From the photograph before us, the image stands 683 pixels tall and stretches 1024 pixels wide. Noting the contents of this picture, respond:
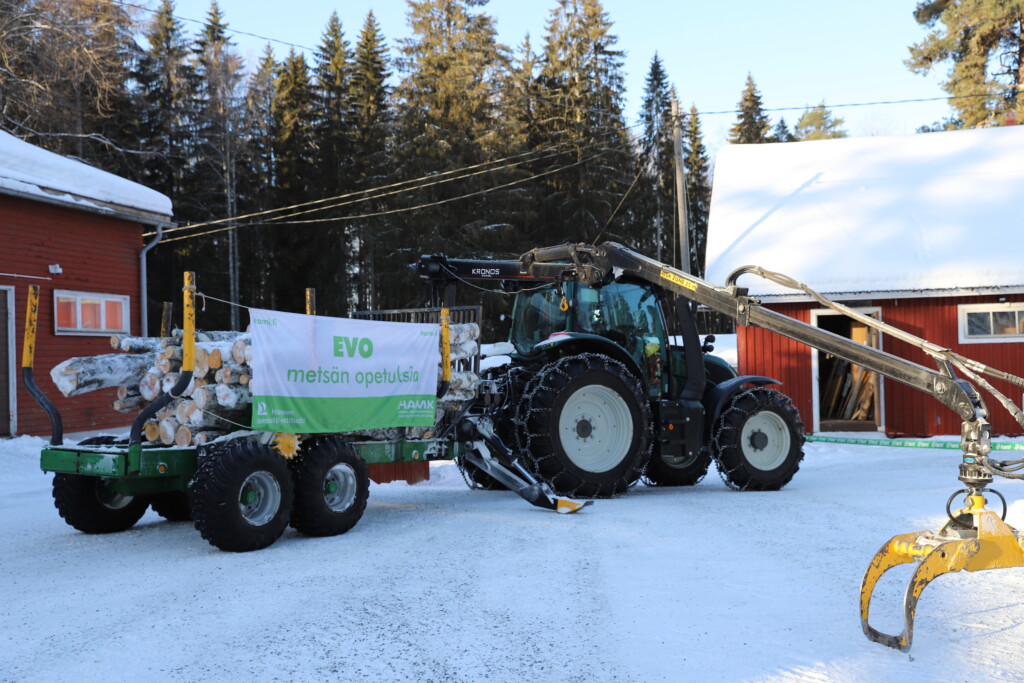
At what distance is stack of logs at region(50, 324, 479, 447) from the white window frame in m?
13.0

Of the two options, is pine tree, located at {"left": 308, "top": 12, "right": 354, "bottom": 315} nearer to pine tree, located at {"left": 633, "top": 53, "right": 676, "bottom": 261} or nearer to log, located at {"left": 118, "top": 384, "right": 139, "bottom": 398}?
pine tree, located at {"left": 633, "top": 53, "right": 676, "bottom": 261}

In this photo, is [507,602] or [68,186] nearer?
[507,602]

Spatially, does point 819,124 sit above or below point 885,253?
above

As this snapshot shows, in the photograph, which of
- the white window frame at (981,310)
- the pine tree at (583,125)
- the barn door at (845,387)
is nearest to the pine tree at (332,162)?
the pine tree at (583,125)

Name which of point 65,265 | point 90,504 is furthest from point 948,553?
point 65,265

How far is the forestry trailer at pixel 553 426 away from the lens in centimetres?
610

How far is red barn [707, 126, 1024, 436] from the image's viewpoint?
50.4 ft

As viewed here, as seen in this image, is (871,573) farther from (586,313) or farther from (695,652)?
(586,313)

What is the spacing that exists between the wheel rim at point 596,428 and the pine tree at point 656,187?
97.1 feet

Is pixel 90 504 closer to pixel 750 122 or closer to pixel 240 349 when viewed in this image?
pixel 240 349

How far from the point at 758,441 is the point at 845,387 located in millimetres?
9253

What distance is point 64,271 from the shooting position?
1513 cm

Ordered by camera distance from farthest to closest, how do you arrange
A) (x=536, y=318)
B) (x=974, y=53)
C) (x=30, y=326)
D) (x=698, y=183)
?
(x=698, y=183), (x=974, y=53), (x=536, y=318), (x=30, y=326)

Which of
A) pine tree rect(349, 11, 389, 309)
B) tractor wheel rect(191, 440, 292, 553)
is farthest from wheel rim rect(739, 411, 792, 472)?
pine tree rect(349, 11, 389, 309)
